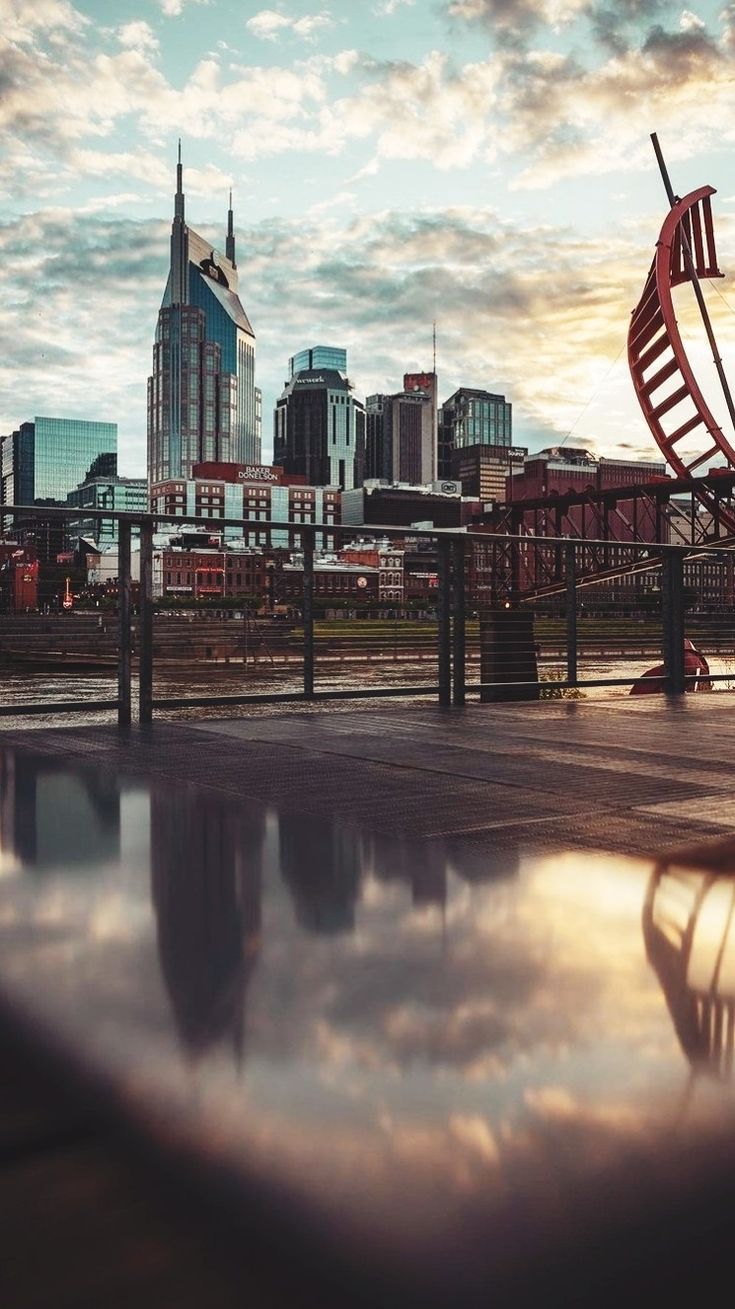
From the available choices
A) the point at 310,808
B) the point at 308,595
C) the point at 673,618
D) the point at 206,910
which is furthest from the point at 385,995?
the point at 673,618

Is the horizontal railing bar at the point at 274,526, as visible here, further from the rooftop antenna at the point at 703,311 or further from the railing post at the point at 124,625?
the rooftop antenna at the point at 703,311

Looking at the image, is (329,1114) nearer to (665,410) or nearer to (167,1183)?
(167,1183)

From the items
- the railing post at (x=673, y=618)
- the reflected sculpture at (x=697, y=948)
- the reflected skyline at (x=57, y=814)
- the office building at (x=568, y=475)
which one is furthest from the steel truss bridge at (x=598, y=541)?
the office building at (x=568, y=475)

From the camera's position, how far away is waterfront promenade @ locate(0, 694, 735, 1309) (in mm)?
1219

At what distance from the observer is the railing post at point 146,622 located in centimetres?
745

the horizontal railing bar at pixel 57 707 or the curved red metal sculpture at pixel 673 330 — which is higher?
the curved red metal sculpture at pixel 673 330

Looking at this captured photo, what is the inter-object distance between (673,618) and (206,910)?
8.92 metres

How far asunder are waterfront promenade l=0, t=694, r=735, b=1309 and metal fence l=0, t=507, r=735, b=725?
46cm

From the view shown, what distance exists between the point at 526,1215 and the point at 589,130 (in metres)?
28.6

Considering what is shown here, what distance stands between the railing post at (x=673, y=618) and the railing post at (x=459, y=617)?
2.75 metres

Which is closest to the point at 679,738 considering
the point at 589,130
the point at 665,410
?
the point at 589,130

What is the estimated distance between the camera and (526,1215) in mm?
1312

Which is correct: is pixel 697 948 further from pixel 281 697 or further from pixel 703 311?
pixel 703 311

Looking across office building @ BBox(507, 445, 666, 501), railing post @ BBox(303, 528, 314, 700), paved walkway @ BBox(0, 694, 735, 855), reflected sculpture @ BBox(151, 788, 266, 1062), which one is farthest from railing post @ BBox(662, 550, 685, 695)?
office building @ BBox(507, 445, 666, 501)
